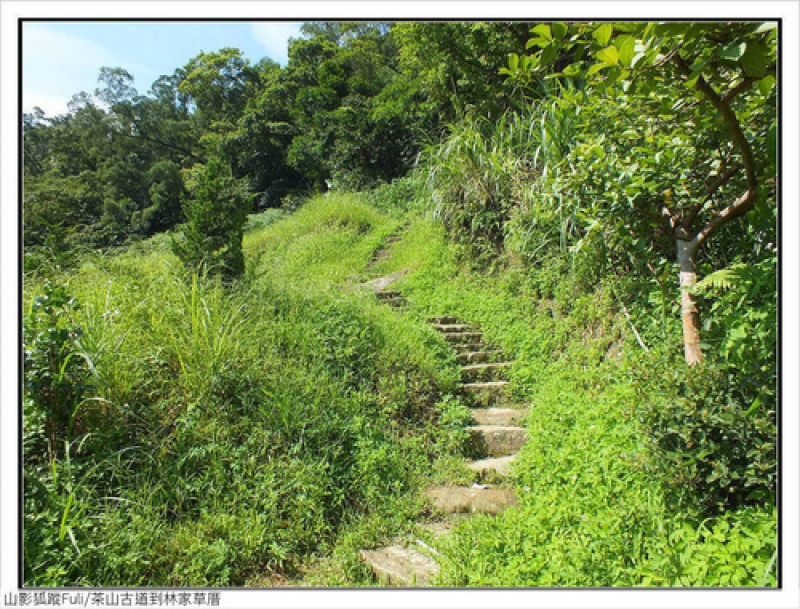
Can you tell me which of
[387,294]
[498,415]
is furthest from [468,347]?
[387,294]

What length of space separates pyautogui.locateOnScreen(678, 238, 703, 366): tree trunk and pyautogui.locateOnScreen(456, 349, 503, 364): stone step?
2354mm

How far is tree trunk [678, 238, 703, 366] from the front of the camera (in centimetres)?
282

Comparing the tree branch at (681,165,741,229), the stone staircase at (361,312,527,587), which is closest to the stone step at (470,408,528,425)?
the stone staircase at (361,312,527,587)

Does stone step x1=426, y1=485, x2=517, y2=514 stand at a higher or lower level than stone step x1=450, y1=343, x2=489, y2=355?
lower

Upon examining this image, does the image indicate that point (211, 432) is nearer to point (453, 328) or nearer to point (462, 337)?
point (462, 337)

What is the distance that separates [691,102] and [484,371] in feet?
9.98

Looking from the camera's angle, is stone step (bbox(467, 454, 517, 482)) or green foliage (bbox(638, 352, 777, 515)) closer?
green foliage (bbox(638, 352, 777, 515))

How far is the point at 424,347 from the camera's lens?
490cm

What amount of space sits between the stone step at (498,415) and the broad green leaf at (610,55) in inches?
124

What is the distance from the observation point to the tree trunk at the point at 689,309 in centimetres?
282

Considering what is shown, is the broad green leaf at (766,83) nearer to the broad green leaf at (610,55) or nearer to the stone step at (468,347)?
the broad green leaf at (610,55)

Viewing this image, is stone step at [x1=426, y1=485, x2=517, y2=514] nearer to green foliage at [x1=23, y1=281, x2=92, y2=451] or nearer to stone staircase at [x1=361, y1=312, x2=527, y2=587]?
stone staircase at [x1=361, y1=312, x2=527, y2=587]

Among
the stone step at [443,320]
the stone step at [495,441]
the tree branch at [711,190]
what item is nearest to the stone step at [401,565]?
the stone step at [495,441]

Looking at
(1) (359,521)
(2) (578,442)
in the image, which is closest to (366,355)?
(1) (359,521)
